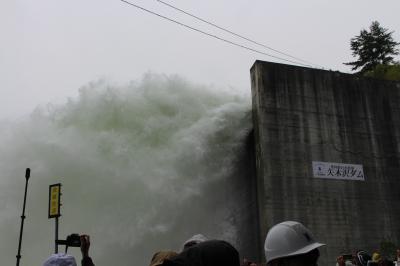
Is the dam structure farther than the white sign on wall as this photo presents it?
No

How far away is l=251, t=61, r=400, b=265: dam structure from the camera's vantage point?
19109mm

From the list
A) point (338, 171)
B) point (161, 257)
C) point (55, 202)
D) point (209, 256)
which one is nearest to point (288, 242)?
point (209, 256)

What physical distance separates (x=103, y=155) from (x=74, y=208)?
249 centimetres

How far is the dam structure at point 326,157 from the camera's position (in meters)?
19.1

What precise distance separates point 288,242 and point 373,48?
39593 mm

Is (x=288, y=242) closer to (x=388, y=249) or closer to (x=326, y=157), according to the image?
(x=326, y=157)

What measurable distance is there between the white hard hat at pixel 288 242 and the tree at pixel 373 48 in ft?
127

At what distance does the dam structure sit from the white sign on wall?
0.05m

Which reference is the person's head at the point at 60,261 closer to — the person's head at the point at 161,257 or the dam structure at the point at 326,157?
the person's head at the point at 161,257

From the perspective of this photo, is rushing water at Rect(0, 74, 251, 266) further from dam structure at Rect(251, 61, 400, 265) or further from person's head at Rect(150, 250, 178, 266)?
person's head at Rect(150, 250, 178, 266)

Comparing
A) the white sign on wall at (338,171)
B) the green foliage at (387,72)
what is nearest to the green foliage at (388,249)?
the white sign on wall at (338,171)

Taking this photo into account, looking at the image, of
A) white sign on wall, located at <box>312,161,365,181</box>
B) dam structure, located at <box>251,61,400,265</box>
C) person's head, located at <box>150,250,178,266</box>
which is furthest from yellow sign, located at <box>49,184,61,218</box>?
white sign on wall, located at <box>312,161,365,181</box>

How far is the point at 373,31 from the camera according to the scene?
129 ft

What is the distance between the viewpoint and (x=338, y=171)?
20.7m
